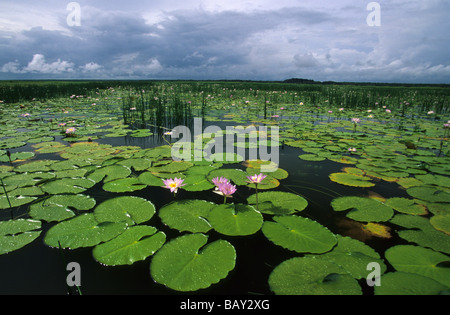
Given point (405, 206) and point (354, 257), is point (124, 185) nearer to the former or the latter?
point (354, 257)

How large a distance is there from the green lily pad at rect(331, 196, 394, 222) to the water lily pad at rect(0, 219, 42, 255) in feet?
7.67

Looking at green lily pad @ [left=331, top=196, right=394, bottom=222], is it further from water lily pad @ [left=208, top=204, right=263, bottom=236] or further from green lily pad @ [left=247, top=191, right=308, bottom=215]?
water lily pad @ [left=208, top=204, right=263, bottom=236]

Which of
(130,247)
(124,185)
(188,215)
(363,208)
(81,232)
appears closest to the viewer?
(130,247)

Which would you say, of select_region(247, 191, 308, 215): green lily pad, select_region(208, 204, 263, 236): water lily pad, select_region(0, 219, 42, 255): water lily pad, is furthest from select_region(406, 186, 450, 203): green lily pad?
select_region(0, 219, 42, 255): water lily pad

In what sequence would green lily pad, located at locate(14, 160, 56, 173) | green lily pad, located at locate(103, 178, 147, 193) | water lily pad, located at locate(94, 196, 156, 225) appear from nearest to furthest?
1. water lily pad, located at locate(94, 196, 156, 225)
2. green lily pad, located at locate(103, 178, 147, 193)
3. green lily pad, located at locate(14, 160, 56, 173)

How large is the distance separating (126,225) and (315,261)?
1316 mm

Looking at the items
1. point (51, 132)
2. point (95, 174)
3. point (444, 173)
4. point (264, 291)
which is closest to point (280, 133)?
point (444, 173)

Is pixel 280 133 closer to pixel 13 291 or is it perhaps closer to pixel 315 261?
pixel 315 261

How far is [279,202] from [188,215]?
0.82 metres

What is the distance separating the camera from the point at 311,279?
113 cm

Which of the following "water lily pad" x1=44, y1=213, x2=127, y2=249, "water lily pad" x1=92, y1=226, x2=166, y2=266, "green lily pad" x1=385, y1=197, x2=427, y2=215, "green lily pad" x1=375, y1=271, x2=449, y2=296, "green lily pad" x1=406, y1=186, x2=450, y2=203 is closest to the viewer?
"green lily pad" x1=375, y1=271, x2=449, y2=296

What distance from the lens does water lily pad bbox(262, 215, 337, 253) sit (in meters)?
1.38

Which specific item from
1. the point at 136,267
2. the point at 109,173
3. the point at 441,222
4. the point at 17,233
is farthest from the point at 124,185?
the point at 441,222
